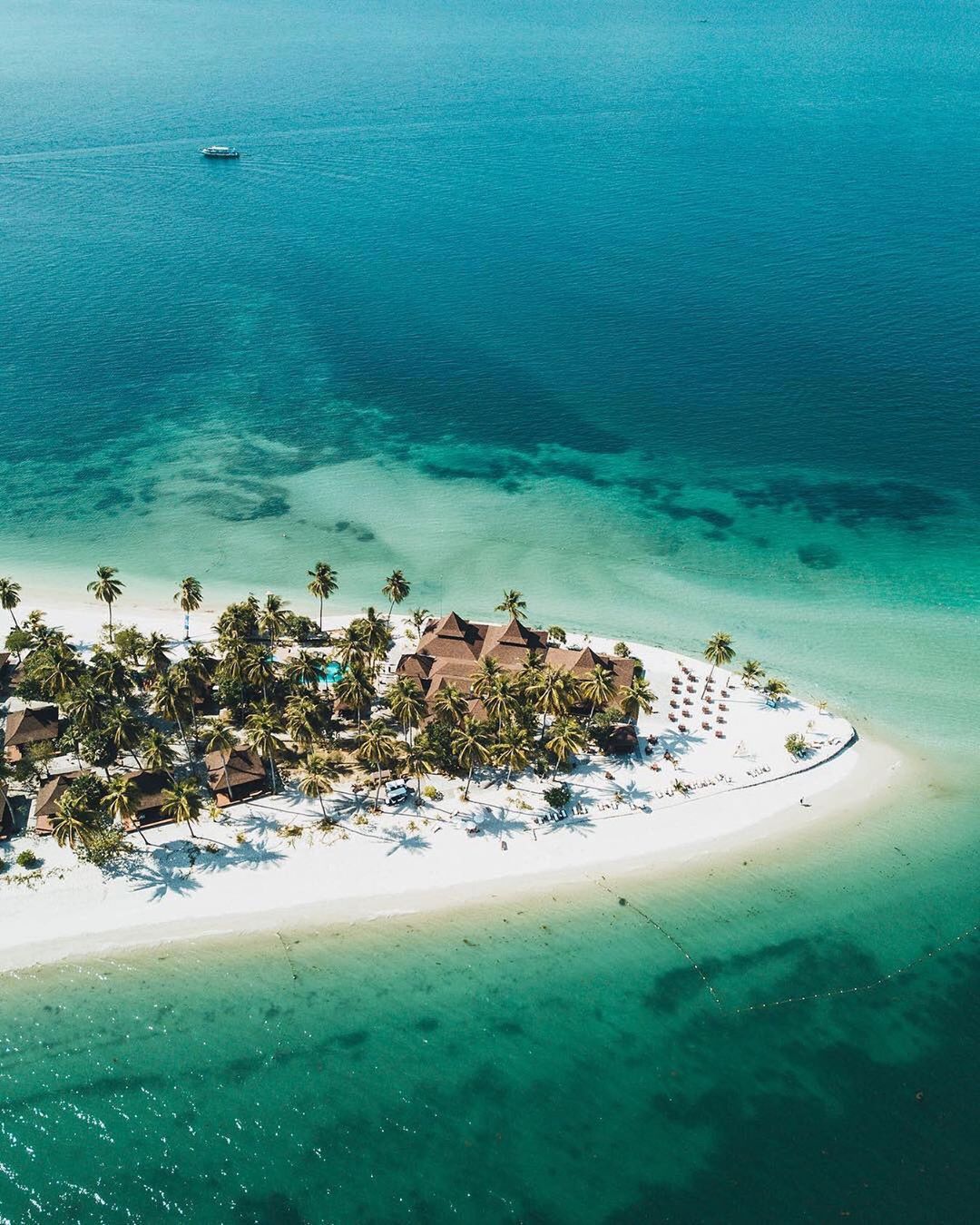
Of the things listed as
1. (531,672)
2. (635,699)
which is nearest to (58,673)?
(531,672)

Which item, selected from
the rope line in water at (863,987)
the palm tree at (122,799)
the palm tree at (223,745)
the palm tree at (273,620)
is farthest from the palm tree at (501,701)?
the palm tree at (122,799)

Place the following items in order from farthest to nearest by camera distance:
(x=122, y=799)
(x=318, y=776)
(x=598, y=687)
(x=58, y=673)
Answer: (x=598, y=687) < (x=58, y=673) < (x=318, y=776) < (x=122, y=799)

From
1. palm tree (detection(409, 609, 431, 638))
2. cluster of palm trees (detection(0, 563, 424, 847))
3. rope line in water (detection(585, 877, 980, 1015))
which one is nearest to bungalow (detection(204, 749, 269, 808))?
cluster of palm trees (detection(0, 563, 424, 847))

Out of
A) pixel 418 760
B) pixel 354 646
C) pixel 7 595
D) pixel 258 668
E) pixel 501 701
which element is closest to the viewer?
pixel 418 760

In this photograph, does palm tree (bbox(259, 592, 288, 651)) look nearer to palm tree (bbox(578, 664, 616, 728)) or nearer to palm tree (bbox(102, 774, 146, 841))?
palm tree (bbox(102, 774, 146, 841))

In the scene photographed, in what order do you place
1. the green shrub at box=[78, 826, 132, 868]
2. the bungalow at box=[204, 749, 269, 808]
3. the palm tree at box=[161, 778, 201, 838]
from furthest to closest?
the bungalow at box=[204, 749, 269, 808] → the palm tree at box=[161, 778, 201, 838] → the green shrub at box=[78, 826, 132, 868]

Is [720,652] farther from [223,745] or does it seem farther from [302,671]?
[223,745]

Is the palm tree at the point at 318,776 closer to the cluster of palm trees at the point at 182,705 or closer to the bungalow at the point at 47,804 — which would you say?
the cluster of palm trees at the point at 182,705

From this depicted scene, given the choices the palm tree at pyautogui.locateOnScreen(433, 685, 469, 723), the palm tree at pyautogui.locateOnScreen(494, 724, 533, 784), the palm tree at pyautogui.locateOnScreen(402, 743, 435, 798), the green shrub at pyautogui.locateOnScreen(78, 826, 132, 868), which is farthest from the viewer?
the palm tree at pyautogui.locateOnScreen(433, 685, 469, 723)
